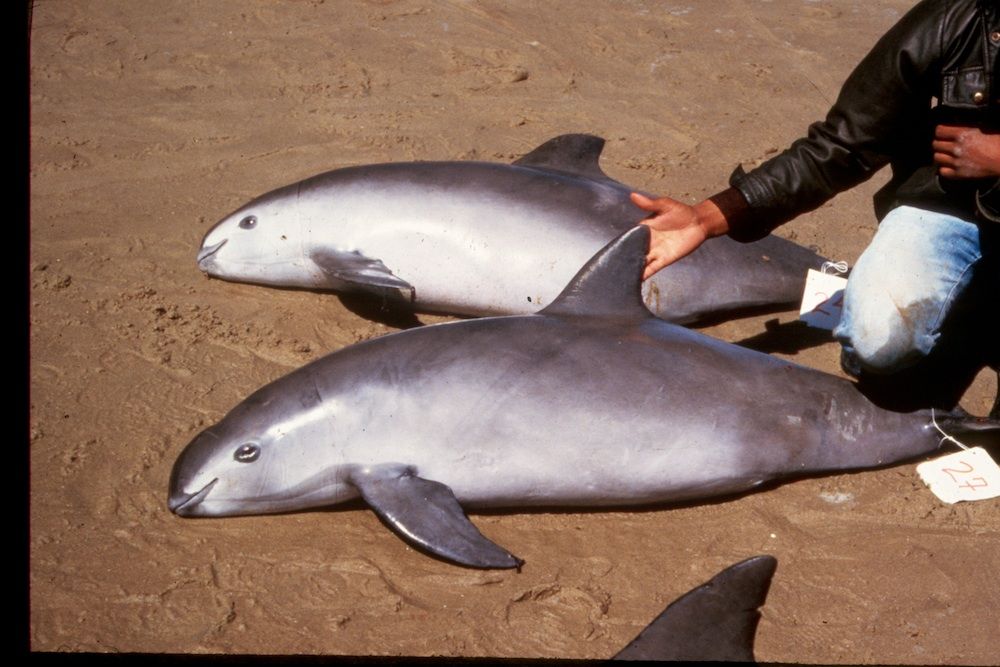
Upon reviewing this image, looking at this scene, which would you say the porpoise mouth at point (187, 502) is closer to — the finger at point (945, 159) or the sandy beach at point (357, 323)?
the sandy beach at point (357, 323)

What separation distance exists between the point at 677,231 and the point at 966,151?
1267 mm

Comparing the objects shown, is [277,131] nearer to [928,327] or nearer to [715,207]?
[715,207]

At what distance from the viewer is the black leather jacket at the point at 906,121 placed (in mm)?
4191

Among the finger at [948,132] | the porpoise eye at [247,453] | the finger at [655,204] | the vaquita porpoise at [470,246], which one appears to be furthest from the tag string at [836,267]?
the porpoise eye at [247,453]

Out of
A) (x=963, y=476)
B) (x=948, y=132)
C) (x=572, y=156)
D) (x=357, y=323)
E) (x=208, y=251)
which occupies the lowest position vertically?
(x=963, y=476)

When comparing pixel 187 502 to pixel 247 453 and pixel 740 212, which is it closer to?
pixel 247 453

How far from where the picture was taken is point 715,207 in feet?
14.6

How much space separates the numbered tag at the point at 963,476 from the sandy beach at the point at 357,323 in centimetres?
8

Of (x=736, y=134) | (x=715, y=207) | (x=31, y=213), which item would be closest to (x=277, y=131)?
(x=31, y=213)

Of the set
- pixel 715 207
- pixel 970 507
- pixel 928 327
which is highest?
pixel 715 207

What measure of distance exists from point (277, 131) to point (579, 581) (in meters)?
4.49

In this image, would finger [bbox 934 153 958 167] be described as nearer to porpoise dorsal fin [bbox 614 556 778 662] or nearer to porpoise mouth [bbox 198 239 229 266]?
porpoise dorsal fin [bbox 614 556 778 662]

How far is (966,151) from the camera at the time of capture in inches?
169

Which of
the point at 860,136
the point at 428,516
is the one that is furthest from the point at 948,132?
the point at 428,516
